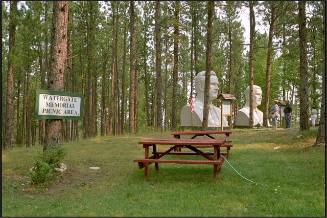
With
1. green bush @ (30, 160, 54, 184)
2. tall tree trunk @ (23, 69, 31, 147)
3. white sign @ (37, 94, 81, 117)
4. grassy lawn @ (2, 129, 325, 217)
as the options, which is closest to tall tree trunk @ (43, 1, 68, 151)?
white sign @ (37, 94, 81, 117)

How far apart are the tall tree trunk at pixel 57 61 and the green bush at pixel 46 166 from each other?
0.33m

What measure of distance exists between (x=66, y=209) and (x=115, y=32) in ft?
87.5

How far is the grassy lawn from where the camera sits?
6508 mm

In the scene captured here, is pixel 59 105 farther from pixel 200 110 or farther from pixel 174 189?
pixel 200 110

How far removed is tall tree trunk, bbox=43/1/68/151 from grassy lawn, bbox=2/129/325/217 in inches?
34.9

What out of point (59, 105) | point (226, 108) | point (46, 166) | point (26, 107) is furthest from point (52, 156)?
point (26, 107)

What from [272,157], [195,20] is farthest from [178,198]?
[195,20]

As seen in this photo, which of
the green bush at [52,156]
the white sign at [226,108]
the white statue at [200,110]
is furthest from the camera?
the white statue at [200,110]

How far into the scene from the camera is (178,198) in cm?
725

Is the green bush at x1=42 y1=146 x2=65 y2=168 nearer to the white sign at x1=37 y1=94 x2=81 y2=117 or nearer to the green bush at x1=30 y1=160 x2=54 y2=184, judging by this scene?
the green bush at x1=30 y1=160 x2=54 y2=184

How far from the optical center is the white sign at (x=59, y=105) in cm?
911

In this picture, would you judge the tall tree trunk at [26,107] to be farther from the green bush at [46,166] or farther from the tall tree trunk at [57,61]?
the green bush at [46,166]

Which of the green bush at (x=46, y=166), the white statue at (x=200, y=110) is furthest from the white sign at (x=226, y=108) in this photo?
the green bush at (x=46, y=166)

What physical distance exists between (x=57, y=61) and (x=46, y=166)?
2.76 metres
